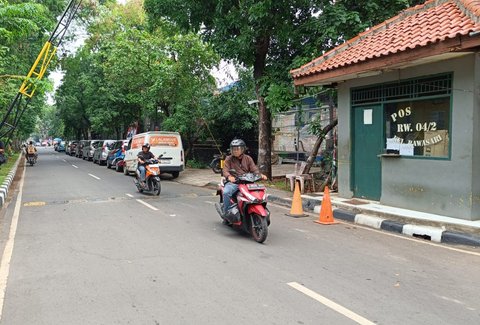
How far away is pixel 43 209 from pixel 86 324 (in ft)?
23.8

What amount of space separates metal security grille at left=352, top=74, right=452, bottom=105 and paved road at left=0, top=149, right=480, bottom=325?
10.0 feet

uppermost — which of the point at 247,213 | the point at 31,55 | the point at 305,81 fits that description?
the point at 31,55

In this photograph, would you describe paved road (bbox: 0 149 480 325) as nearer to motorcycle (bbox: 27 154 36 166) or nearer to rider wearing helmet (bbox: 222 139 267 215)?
rider wearing helmet (bbox: 222 139 267 215)

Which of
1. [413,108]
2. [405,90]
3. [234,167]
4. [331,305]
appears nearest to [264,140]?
[405,90]

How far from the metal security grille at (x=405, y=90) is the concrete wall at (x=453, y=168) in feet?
0.45

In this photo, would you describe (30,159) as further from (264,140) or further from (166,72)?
(264,140)

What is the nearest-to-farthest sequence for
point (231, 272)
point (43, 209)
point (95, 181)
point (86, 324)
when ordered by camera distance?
point (86, 324) < point (231, 272) < point (43, 209) < point (95, 181)

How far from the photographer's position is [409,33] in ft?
28.6

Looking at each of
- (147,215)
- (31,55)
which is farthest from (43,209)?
(31,55)

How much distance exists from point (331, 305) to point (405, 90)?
6.24 metres

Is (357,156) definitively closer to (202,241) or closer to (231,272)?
(202,241)

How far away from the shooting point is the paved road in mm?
3947

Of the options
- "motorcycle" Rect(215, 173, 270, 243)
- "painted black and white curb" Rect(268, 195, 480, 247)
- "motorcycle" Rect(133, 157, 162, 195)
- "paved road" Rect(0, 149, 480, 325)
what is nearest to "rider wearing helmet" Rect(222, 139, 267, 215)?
"motorcycle" Rect(215, 173, 270, 243)

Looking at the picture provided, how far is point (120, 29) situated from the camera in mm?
30719
